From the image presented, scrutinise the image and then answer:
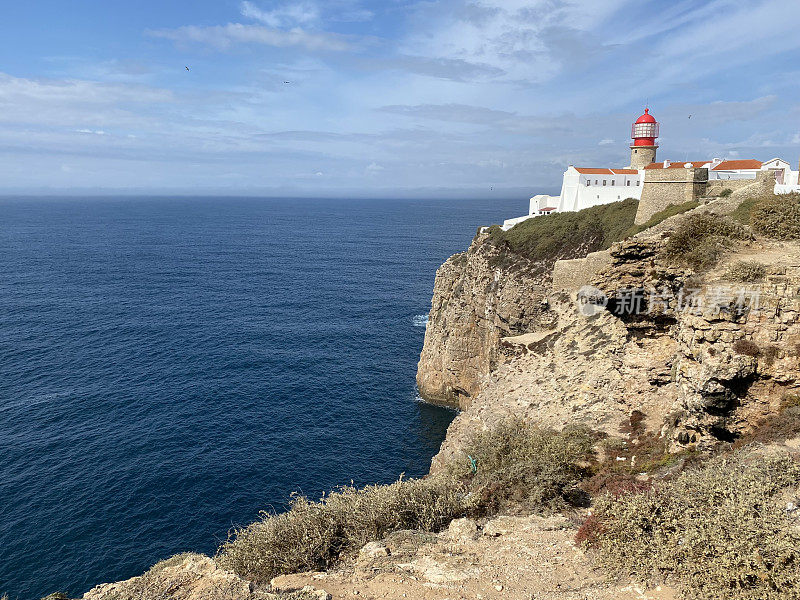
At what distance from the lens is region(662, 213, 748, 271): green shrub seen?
679 inches

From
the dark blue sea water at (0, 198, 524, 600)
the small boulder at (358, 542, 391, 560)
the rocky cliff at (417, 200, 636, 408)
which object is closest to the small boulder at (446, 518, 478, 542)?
the small boulder at (358, 542, 391, 560)

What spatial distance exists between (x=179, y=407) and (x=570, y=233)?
132ft

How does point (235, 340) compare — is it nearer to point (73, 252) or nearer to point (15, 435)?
point (15, 435)

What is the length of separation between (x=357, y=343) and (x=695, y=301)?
4779 cm

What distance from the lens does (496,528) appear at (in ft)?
41.3

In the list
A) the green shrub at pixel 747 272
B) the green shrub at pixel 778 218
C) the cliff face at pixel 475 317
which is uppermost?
the green shrub at pixel 778 218

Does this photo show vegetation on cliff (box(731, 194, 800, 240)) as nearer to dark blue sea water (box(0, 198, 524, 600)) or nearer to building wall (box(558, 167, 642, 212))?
dark blue sea water (box(0, 198, 524, 600))

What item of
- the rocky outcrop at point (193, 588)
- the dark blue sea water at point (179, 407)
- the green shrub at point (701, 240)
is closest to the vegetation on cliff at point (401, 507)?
the rocky outcrop at point (193, 588)

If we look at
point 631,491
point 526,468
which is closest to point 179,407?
point 526,468

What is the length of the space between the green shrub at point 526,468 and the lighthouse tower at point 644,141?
4854cm

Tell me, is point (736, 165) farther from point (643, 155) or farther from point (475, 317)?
point (475, 317)

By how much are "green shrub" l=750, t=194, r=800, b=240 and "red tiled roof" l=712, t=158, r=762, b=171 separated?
3277 centimetres

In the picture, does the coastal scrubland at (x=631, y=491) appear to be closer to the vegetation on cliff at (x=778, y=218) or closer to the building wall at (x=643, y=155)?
the vegetation on cliff at (x=778, y=218)

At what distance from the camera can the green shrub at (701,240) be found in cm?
A: 1725
